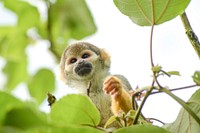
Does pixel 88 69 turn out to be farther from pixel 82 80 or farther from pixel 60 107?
pixel 60 107

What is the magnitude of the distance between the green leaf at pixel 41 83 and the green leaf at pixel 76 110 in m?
1.13

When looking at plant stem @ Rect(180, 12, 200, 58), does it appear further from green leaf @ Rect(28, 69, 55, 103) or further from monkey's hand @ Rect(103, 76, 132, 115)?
green leaf @ Rect(28, 69, 55, 103)

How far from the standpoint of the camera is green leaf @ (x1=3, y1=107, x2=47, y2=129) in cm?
48

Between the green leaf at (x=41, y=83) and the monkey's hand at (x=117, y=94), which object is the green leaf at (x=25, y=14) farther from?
the monkey's hand at (x=117, y=94)

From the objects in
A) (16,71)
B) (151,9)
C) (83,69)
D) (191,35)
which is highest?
(83,69)

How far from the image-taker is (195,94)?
1264 mm

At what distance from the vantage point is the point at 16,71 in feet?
8.10

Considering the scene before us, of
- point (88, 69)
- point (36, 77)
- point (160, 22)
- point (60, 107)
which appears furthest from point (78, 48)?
point (60, 107)

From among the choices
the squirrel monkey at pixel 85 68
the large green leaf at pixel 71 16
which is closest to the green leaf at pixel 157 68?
the large green leaf at pixel 71 16

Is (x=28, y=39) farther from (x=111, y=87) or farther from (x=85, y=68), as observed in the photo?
(x=85, y=68)

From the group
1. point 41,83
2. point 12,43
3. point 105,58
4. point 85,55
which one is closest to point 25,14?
point 12,43

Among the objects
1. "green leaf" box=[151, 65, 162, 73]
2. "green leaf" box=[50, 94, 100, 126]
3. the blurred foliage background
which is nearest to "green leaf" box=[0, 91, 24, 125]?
"green leaf" box=[50, 94, 100, 126]

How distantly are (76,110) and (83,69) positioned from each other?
9.42 ft

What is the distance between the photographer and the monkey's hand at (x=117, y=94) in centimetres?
228
